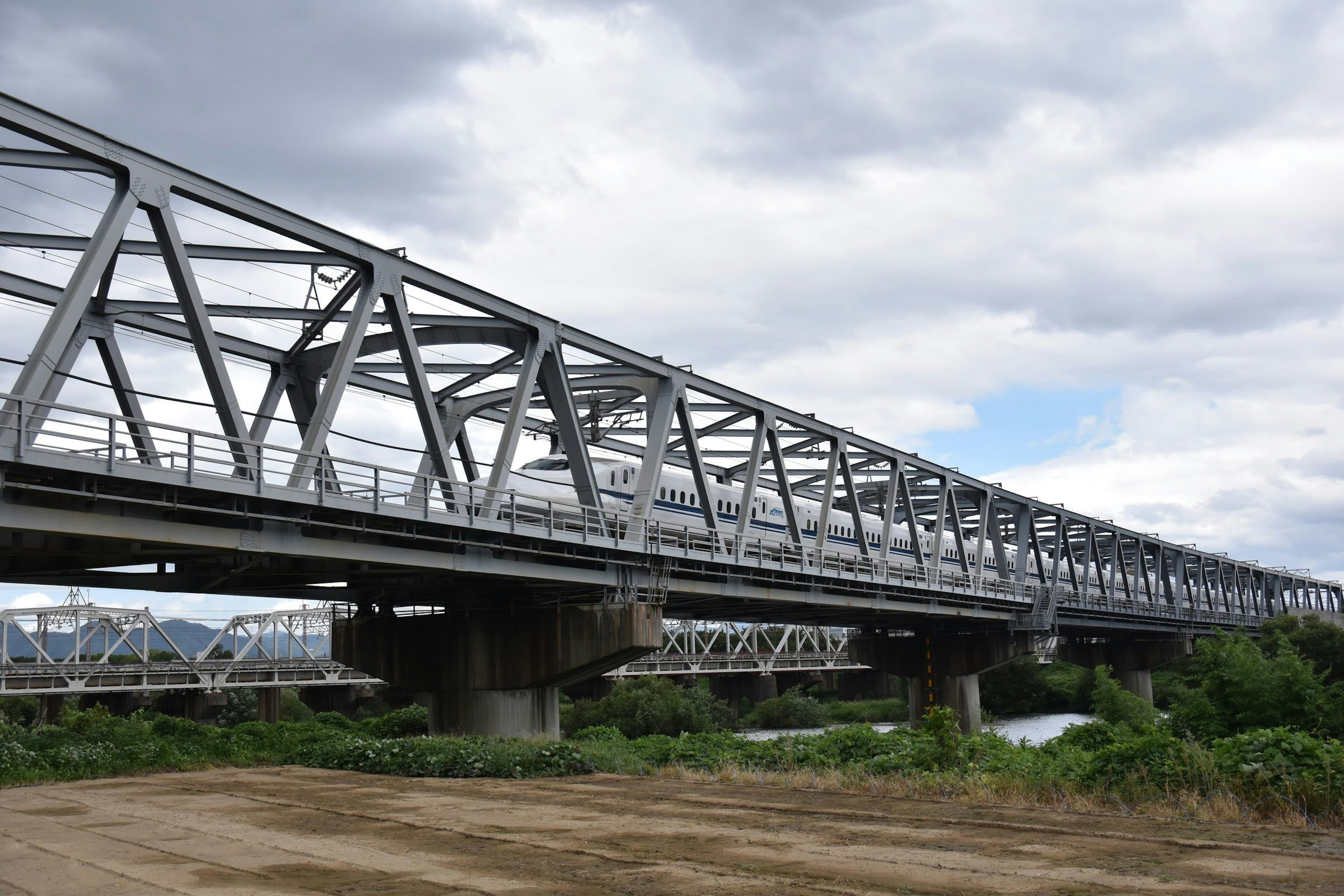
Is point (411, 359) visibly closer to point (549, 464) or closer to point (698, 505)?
point (549, 464)

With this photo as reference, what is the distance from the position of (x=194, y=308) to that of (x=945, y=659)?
162ft

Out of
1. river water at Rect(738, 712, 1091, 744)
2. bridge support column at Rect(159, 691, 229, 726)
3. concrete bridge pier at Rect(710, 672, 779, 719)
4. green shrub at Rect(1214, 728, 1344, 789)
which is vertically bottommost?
river water at Rect(738, 712, 1091, 744)

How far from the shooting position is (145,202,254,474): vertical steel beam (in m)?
20.0

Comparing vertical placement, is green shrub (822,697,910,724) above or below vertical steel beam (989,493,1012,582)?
below

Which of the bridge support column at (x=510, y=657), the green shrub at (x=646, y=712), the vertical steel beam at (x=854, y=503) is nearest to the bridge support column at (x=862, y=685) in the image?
the green shrub at (x=646, y=712)

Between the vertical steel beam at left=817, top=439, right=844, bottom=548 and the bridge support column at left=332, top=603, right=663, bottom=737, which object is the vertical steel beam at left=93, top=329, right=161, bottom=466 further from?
the vertical steel beam at left=817, top=439, right=844, bottom=548

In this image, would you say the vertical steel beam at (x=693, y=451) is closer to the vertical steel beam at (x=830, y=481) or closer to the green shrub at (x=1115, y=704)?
the vertical steel beam at (x=830, y=481)

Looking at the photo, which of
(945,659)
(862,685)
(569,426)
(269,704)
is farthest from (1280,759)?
(862,685)

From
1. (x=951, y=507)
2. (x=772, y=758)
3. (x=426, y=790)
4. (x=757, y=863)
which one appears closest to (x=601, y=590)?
(x=772, y=758)

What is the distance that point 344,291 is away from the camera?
25359mm

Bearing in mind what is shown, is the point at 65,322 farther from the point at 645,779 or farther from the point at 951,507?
the point at 951,507

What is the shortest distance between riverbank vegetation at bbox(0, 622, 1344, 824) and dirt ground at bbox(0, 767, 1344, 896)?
5.68 ft

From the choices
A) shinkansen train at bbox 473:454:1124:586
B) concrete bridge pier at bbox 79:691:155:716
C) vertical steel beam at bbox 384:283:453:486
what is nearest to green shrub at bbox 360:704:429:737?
shinkansen train at bbox 473:454:1124:586

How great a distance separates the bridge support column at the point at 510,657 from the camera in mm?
29219
